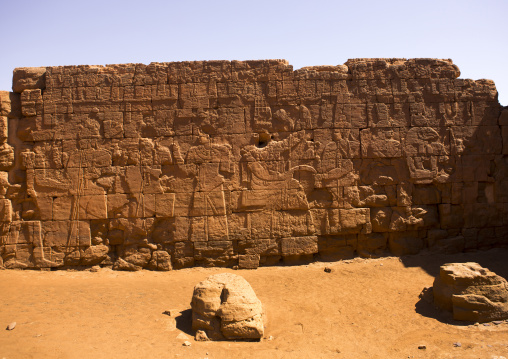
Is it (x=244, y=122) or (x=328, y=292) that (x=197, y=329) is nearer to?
(x=328, y=292)

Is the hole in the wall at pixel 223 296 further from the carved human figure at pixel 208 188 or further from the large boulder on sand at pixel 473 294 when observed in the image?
the large boulder on sand at pixel 473 294

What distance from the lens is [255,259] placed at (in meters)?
8.10

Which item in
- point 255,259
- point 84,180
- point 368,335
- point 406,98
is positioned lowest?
point 368,335

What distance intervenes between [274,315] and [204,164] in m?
3.25

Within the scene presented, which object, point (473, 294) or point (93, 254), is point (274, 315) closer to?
point (473, 294)

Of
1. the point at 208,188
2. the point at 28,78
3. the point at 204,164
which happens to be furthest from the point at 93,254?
the point at 28,78

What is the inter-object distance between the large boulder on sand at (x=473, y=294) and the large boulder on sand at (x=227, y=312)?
112 inches

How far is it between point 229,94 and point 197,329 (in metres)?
4.56

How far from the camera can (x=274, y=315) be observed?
20.6ft

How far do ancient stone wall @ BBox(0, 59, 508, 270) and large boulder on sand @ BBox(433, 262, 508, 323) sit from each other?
230cm

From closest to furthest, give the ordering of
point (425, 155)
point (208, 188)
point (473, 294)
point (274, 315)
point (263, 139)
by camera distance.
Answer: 1. point (473, 294)
2. point (274, 315)
3. point (208, 188)
4. point (263, 139)
5. point (425, 155)

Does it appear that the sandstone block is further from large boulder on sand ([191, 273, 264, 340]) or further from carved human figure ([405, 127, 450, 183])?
carved human figure ([405, 127, 450, 183])

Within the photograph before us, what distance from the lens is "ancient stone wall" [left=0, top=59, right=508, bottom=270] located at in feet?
26.5

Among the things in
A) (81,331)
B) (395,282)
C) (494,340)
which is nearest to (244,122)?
(395,282)
